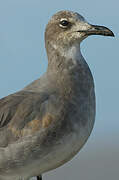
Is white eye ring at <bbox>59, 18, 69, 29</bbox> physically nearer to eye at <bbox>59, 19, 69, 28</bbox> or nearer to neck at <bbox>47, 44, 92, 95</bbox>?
eye at <bbox>59, 19, 69, 28</bbox>

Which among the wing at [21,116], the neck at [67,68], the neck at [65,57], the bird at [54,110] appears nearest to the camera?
the bird at [54,110]

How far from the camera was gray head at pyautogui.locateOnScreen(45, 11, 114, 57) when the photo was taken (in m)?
10.4

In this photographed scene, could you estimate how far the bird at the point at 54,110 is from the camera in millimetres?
9852

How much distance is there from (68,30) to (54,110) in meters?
1.20

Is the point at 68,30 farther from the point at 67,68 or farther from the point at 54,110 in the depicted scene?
the point at 54,110

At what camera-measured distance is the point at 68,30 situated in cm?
1043

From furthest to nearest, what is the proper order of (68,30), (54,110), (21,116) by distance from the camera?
(68,30), (21,116), (54,110)

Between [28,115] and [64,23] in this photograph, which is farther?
[64,23]

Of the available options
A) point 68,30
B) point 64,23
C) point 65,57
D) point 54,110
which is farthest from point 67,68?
point 54,110

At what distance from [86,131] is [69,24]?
1.55 meters

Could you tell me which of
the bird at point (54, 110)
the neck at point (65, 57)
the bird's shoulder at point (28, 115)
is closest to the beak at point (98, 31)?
the bird at point (54, 110)

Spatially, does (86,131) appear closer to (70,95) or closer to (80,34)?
(70,95)

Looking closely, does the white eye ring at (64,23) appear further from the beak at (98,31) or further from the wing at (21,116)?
the wing at (21,116)

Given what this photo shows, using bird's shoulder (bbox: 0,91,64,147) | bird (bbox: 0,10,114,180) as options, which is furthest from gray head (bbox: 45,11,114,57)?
bird's shoulder (bbox: 0,91,64,147)
